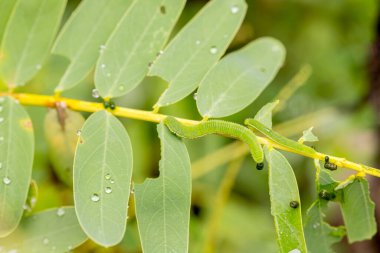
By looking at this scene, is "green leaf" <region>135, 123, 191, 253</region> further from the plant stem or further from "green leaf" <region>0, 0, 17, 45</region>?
"green leaf" <region>0, 0, 17, 45</region>

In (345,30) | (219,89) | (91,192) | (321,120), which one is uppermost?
(219,89)

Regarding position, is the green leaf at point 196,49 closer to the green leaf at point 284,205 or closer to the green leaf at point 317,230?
the green leaf at point 284,205

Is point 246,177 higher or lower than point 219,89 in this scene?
lower

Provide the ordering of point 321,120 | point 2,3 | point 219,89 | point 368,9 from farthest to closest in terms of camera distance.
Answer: point 368,9 → point 321,120 → point 2,3 → point 219,89

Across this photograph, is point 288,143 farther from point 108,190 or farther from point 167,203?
point 108,190

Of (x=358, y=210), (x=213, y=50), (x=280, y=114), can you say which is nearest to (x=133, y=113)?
(x=213, y=50)

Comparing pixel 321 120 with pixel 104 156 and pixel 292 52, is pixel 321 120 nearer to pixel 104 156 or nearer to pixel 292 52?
pixel 292 52

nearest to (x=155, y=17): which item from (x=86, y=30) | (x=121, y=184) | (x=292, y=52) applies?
(x=86, y=30)
